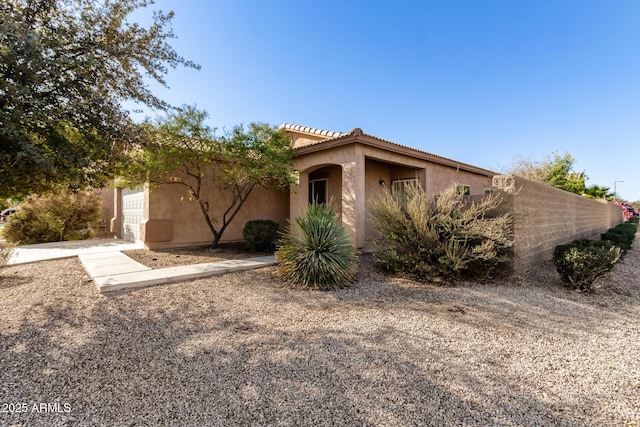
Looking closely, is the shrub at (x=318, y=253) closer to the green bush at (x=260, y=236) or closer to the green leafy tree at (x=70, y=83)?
the green bush at (x=260, y=236)

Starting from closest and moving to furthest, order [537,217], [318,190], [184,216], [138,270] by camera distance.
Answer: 1. [138,270]
2. [537,217]
3. [184,216]
4. [318,190]

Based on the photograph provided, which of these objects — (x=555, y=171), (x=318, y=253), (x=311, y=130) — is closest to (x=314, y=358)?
(x=318, y=253)

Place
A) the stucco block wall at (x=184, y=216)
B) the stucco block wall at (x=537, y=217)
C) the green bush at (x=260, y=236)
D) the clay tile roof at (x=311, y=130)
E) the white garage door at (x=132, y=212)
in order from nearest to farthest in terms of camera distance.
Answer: the stucco block wall at (x=537, y=217) → the green bush at (x=260, y=236) → the stucco block wall at (x=184, y=216) → the clay tile roof at (x=311, y=130) → the white garage door at (x=132, y=212)

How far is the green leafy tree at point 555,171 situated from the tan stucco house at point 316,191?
47.5 feet

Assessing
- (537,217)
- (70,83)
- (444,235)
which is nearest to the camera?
(70,83)

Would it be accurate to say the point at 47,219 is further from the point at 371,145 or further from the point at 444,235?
the point at 444,235

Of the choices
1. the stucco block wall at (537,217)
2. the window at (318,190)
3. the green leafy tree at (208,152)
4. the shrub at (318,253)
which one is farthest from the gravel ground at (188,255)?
the stucco block wall at (537,217)

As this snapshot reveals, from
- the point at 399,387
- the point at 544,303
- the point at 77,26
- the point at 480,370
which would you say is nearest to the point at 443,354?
the point at 480,370

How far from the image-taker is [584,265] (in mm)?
6293

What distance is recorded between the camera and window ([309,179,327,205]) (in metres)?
13.2

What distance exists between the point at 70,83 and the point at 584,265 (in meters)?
10.9

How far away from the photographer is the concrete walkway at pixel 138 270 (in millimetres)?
6023

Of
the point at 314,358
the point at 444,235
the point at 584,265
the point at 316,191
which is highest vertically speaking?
the point at 316,191

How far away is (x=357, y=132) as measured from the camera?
8984mm
